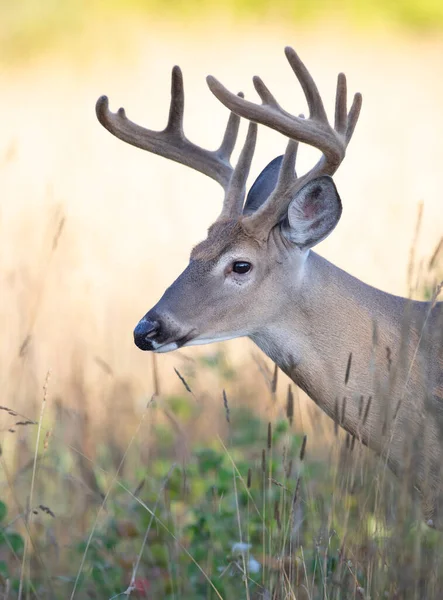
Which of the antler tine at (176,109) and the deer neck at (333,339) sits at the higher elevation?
the antler tine at (176,109)

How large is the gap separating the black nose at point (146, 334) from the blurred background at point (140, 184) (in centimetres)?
18

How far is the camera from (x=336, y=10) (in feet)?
64.8

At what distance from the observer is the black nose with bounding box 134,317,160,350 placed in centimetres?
A: 446

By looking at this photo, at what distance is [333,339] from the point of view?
4594mm

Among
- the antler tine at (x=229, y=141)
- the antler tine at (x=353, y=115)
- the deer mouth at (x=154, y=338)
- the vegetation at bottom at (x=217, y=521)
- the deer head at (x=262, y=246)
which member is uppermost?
the antler tine at (x=353, y=115)

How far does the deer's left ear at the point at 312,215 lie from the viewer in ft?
15.3

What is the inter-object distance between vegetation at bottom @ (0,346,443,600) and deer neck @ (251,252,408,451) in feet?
0.50

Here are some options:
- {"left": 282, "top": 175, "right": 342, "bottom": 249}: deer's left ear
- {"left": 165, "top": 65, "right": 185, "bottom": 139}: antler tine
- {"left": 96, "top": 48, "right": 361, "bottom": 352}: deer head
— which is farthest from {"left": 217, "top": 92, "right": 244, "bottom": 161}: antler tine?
{"left": 282, "top": 175, "right": 342, "bottom": 249}: deer's left ear

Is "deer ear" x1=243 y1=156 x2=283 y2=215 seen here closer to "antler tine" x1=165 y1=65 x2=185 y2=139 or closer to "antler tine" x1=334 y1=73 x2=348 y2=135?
"antler tine" x1=165 y1=65 x2=185 y2=139

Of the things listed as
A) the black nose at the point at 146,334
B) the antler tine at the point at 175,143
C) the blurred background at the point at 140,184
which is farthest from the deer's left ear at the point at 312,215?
the black nose at the point at 146,334

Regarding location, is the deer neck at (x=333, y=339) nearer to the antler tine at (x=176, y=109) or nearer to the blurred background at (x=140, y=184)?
the blurred background at (x=140, y=184)

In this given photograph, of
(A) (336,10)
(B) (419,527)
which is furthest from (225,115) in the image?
(B) (419,527)

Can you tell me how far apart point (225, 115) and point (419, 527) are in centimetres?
1072

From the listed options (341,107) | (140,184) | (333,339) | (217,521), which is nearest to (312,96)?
(341,107)
